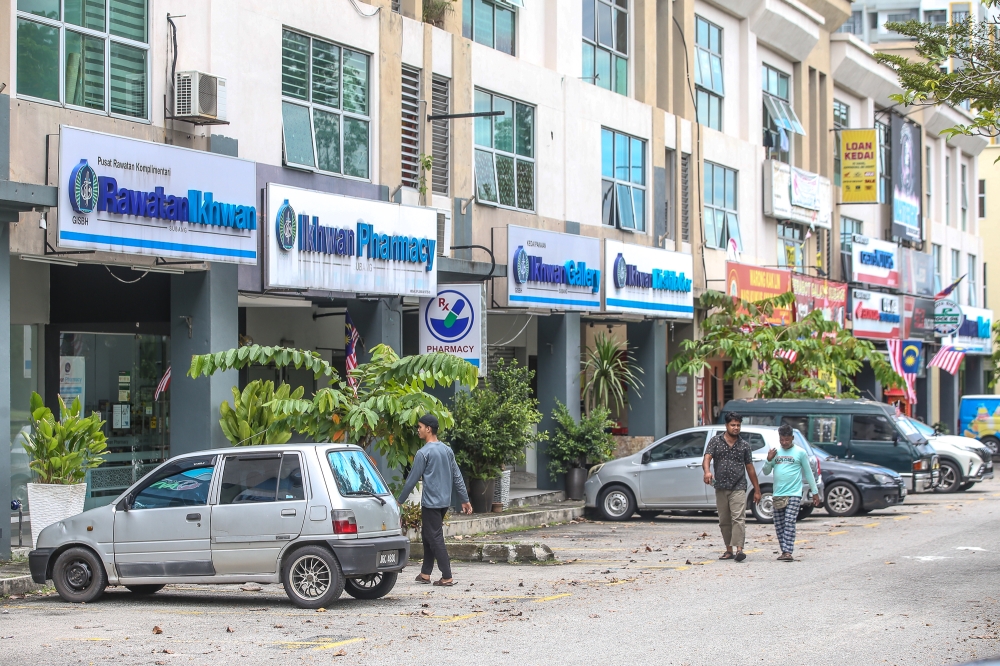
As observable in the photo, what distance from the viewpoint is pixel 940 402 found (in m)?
51.6

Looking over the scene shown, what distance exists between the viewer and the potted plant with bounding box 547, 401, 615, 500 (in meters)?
25.2

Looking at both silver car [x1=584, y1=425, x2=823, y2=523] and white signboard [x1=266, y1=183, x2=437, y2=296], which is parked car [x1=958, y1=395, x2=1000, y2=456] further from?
white signboard [x1=266, y1=183, x2=437, y2=296]

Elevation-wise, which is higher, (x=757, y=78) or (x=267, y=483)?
(x=757, y=78)

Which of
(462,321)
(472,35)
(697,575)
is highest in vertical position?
(472,35)

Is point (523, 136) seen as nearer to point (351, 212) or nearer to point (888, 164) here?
point (351, 212)

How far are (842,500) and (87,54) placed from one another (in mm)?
14380

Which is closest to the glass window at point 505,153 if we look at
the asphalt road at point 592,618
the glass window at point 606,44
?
the glass window at point 606,44

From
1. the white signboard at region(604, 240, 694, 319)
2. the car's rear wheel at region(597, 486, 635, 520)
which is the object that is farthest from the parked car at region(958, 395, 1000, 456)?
the car's rear wheel at region(597, 486, 635, 520)

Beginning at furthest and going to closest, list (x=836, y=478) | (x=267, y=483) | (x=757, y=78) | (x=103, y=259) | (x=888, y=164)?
(x=888, y=164) → (x=757, y=78) → (x=836, y=478) → (x=103, y=259) → (x=267, y=483)

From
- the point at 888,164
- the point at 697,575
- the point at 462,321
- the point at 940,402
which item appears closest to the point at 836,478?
the point at 462,321

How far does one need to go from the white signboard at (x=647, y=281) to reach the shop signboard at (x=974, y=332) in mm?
22007

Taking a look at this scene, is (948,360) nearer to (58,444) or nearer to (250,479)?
(58,444)

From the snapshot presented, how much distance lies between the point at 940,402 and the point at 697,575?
130ft

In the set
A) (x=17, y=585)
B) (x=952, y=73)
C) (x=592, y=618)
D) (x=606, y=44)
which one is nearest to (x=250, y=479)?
(x=17, y=585)
